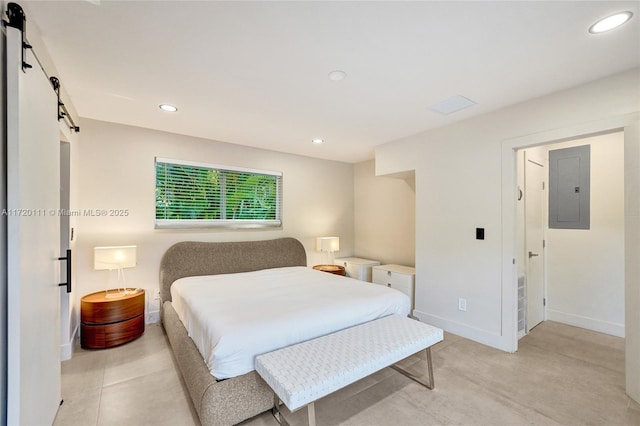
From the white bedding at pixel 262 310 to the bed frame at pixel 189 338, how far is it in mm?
73

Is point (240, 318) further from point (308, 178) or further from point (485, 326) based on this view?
point (308, 178)

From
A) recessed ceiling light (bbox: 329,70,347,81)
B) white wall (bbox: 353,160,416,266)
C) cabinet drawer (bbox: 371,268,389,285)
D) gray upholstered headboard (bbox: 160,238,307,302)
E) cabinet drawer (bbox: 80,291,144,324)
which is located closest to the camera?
recessed ceiling light (bbox: 329,70,347,81)

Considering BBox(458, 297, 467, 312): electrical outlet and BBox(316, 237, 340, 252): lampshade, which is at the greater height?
BBox(316, 237, 340, 252): lampshade

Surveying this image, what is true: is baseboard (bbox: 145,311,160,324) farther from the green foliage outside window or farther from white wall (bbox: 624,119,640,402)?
white wall (bbox: 624,119,640,402)

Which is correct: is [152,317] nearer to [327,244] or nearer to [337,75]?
[327,244]

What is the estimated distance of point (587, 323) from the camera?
3.31 m

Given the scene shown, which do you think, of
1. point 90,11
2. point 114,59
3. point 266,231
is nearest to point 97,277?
point 266,231

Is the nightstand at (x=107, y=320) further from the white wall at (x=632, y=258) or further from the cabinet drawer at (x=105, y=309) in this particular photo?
the white wall at (x=632, y=258)

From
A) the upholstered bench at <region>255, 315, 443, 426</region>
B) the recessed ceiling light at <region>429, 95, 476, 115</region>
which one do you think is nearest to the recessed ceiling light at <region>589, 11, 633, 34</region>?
the recessed ceiling light at <region>429, 95, 476, 115</region>

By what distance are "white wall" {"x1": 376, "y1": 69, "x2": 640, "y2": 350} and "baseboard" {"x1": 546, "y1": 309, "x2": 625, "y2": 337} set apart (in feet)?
4.67

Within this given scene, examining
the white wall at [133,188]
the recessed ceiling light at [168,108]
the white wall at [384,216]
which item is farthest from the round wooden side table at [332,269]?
the recessed ceiling light at [168,108]

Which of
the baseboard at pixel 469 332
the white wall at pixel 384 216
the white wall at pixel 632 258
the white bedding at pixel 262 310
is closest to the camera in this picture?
the white bedding at pixel 262 310

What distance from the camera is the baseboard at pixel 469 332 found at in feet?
9.14

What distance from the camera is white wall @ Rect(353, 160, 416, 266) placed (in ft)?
14.6
